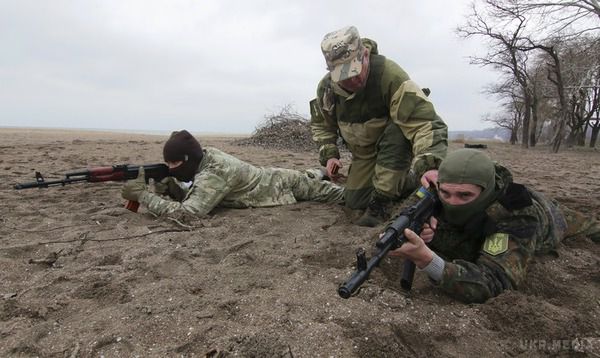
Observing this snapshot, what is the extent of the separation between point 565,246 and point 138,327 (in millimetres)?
2818

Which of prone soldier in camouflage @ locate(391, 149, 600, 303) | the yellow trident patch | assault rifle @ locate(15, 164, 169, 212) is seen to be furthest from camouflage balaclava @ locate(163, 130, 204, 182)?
the yellow trident patch

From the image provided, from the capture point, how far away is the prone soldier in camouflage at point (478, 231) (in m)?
2.15

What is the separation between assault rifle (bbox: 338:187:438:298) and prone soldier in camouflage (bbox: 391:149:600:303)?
6 cm

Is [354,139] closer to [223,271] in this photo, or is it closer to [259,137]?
[223,271]

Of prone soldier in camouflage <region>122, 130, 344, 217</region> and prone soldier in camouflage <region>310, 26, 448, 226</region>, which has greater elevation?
prone soldier in camouflage <region>310, 26, 448, 226</region>

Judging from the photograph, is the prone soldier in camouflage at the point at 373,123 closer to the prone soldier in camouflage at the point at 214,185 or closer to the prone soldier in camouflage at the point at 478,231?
the prone soldier in camouflage at the point at 214,185

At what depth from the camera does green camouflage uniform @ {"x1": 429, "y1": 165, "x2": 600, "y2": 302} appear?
85.2 inches

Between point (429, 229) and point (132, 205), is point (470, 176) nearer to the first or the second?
point (429, 229)

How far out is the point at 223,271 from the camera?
2.55 m

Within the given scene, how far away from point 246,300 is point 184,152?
206 cm

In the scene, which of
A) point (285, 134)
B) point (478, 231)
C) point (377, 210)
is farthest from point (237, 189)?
point (285, 134)

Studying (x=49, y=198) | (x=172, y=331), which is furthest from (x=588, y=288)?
(x=49, y=198)

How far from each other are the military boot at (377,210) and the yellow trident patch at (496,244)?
1.24 m

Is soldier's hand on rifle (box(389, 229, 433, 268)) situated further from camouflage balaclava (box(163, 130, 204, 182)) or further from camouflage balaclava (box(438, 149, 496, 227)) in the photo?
camouflage balaclava (box(163, 130, 204, 182))
